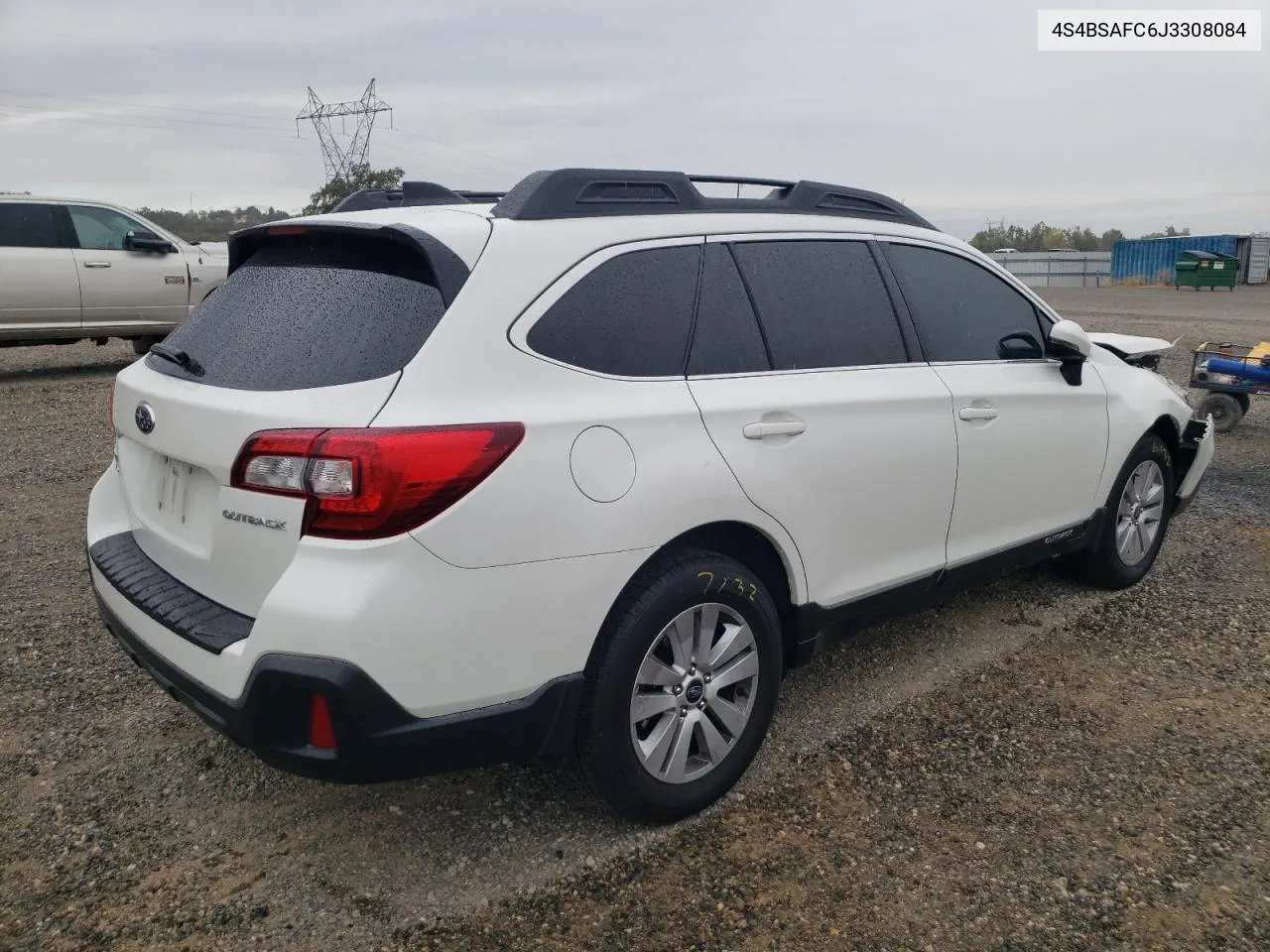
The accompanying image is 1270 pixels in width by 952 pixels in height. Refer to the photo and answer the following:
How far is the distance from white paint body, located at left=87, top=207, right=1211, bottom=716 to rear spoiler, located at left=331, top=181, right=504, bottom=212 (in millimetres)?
397

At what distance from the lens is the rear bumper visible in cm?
509

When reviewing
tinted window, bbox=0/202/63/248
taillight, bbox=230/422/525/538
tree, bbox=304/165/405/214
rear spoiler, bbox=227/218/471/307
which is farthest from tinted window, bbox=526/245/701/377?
tree, bbox=304/165/405/214

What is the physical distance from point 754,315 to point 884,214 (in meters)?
0.98

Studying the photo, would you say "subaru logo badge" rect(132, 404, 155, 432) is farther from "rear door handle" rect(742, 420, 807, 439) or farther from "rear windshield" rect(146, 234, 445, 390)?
"rear door handle" rect(742, 420, 807, 439)

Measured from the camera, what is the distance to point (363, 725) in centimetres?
238

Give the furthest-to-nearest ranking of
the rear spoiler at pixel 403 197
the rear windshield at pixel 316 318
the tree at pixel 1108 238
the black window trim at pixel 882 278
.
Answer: the tree at pixel 1108 238, the rear spoiler at pixel 403 197, the black window trim at pixel 882 278, the rear windshield at pixel 316 318

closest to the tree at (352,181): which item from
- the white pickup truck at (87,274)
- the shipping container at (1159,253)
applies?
the white pickup truck at (87,274)

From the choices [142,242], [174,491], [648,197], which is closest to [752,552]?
[648,197]

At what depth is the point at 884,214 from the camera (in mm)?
3877

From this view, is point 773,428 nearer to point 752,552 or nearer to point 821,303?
point 752,552

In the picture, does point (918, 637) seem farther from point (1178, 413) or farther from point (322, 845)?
point (322, 845)

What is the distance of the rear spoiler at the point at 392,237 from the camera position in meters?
2.59

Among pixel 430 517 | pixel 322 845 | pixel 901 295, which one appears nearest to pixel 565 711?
pixel 430 517

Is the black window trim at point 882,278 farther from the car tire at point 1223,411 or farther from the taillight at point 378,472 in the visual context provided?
the car tire at point 1223,411
